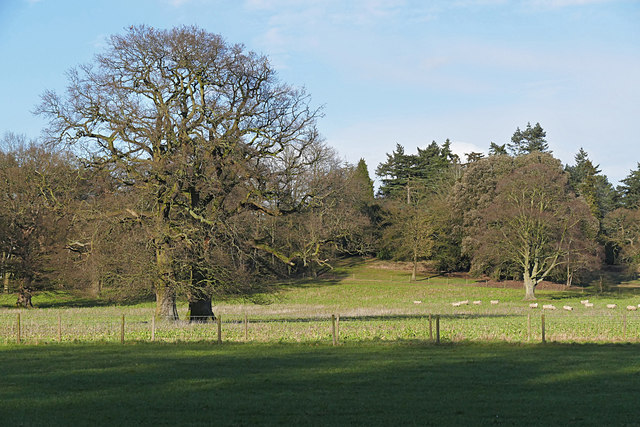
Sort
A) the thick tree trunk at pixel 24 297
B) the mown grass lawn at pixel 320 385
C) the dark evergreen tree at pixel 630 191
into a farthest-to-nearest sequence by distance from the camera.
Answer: the dark evergreen tree at pixel 630 191
the thick tree trunk at pixel 24 297
the mown grass lawn at pixel 320 385

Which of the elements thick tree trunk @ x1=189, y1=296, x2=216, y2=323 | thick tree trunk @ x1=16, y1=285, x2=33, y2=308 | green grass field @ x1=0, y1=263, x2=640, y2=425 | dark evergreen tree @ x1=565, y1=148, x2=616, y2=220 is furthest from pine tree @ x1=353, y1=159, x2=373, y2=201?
Answer: green grass field @ x1=0, y1=263, x2=640, y2=425

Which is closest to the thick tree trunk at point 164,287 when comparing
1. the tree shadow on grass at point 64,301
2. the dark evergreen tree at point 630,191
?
the tree shadow on grass at point 64,301

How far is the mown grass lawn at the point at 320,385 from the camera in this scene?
12023mm

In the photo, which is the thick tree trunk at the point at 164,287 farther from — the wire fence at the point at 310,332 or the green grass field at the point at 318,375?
the green grass field at the point at 318,375

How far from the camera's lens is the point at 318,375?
1659 centimetres

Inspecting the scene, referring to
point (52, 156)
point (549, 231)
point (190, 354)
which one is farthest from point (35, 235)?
point (549, 231)

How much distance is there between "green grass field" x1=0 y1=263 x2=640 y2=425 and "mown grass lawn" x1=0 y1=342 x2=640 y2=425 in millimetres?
40

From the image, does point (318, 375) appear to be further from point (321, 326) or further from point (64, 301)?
point (64, 301)

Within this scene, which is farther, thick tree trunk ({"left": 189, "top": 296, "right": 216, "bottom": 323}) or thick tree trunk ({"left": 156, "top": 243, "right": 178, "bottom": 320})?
thick tree trunk ({"left": 189, "top": 296, "right": 216, "bottom": 323})

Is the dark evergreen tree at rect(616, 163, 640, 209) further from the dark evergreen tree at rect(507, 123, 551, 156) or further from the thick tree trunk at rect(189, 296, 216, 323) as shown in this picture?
the thick tree trunk at rect(189, 296, 216, 323)

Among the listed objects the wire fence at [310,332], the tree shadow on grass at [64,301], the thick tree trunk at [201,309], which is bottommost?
the tree shadow on grass at [64,301]

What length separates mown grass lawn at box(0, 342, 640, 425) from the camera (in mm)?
12023

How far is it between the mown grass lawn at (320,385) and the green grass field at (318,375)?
0.13 ft

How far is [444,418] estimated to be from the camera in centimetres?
1184
